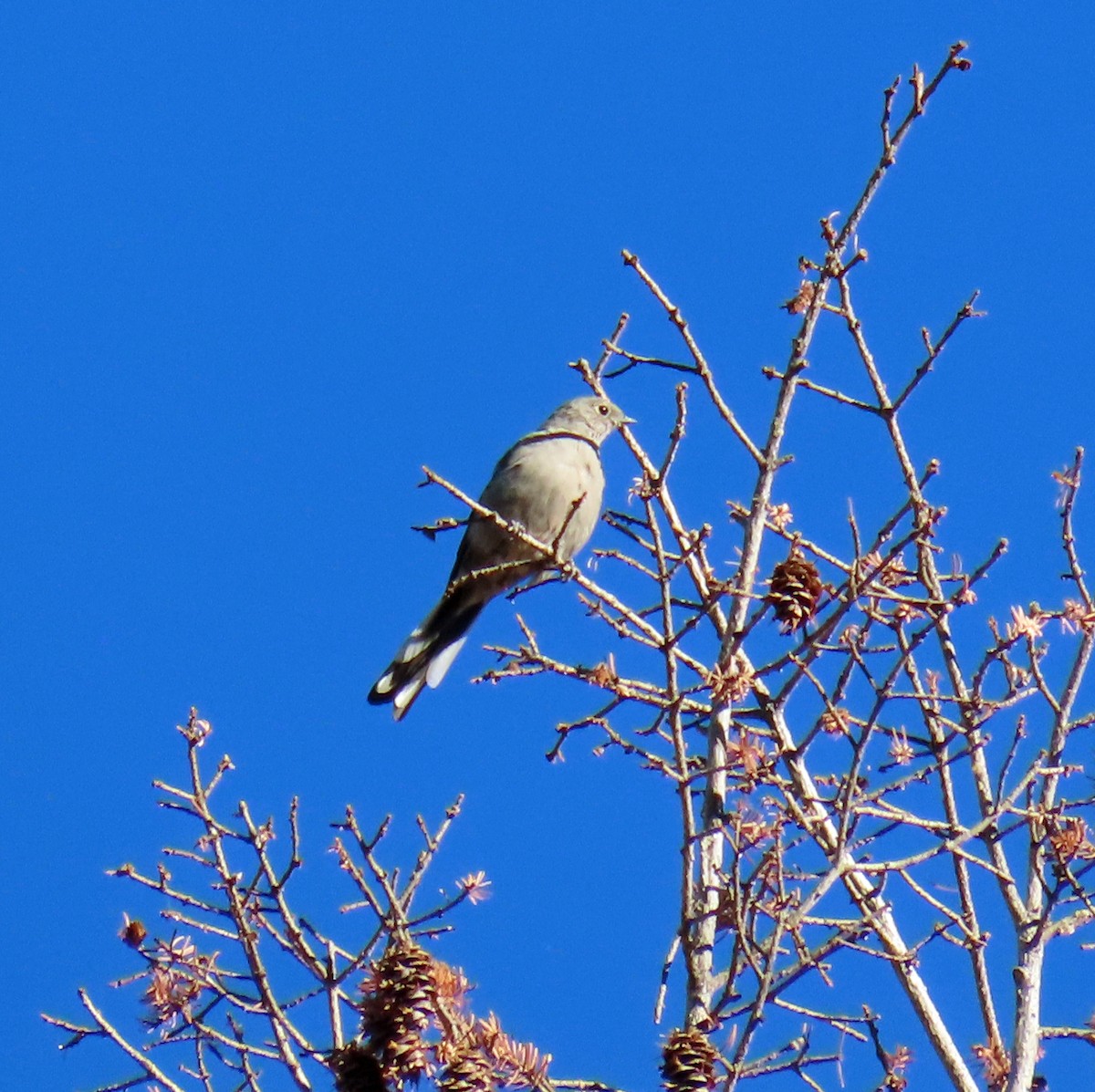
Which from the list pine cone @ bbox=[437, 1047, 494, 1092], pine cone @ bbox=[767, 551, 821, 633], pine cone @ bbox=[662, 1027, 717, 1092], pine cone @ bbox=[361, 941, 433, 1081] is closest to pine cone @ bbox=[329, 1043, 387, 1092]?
pine cone @ bbox=[361, 941, 433, 1081]

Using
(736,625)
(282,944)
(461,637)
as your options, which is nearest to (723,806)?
(736,625)

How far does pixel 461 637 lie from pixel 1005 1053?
3.24 metres

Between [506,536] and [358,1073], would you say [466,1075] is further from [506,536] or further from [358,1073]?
[506,536]

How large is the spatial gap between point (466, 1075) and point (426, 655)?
12.1 feet

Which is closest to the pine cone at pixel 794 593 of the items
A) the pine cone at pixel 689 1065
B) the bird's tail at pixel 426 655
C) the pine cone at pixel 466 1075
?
the pine cone at pixel 689 1065

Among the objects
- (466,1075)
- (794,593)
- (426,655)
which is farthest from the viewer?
(426,655)

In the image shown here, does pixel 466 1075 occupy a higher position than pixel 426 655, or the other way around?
pixel 426 655

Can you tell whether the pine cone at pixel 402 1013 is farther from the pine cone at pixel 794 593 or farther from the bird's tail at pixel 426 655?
the bird's tail at pixel 426 655

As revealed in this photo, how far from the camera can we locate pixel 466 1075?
3.41 meters

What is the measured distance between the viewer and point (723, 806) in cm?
429

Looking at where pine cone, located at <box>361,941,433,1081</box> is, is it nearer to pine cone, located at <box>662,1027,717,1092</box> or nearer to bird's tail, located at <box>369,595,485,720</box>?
pine cone, located at <box>662,1027,717,1092</box>

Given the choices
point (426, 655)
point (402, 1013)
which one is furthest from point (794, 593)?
point (426, 655)

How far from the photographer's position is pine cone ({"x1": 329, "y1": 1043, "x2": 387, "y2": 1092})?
3576 millimetres

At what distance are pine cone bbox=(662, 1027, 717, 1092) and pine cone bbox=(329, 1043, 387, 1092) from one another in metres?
0.60
